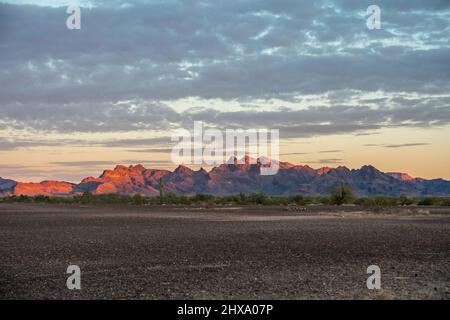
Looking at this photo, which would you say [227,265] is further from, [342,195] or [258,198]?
[258,198]

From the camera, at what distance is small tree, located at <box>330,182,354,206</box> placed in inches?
3317

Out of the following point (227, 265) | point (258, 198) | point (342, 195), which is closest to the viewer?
point (227, 265)

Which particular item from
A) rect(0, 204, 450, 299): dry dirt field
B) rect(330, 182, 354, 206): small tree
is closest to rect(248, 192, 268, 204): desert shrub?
rect(330, 182, 354, 206): small tree

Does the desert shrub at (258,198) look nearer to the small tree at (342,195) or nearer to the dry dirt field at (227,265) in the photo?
the small tree at (342,195)

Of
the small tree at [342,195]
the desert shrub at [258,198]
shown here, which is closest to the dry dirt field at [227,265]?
the small tree at [342,195]

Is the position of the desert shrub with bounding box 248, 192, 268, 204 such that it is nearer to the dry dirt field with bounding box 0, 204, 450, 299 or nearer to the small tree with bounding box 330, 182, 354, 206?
the small tree with bounding box 330, 182, 354, 206

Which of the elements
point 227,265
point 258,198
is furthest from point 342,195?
point 227,265

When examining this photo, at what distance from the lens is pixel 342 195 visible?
8456 centimetres

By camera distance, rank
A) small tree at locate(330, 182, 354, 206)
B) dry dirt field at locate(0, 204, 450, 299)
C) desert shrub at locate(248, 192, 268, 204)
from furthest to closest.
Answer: desert shrub at locate(248, 192, 268, 204)
small tree at locate(330, 182, 354, 206)
dry dirt field at locate(0, 204, 450, 299)

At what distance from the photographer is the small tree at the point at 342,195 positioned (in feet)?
276

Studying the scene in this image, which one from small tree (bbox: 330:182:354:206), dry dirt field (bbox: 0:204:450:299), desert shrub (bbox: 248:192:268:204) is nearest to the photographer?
dry dirt field (bbox: 0:204:450:299)

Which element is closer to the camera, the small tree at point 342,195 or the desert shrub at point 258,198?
the small tree at point 342,195
